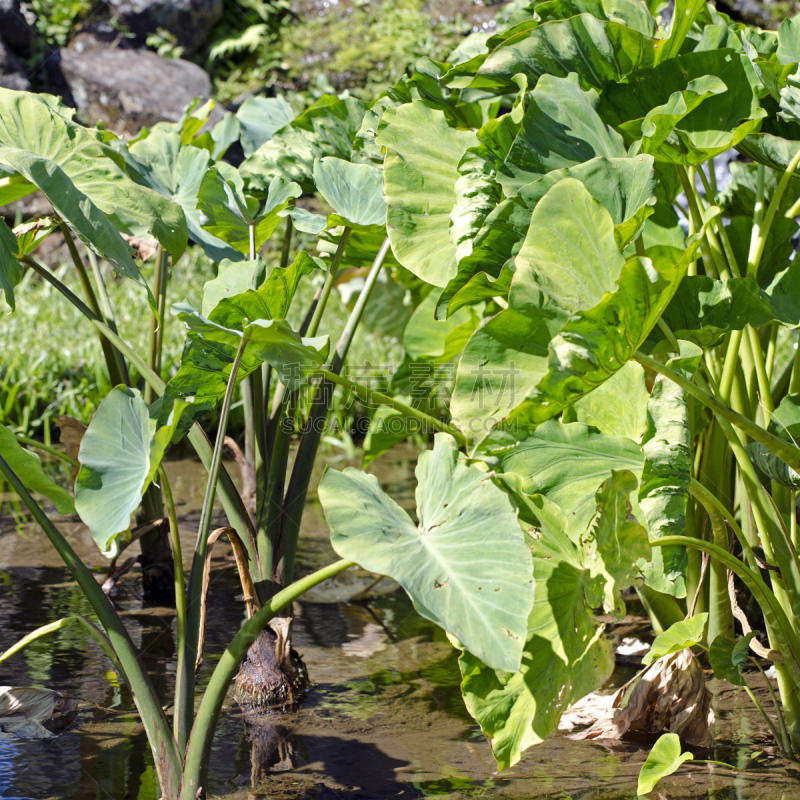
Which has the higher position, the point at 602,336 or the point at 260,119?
the point at 260,119

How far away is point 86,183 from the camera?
36.4 inches

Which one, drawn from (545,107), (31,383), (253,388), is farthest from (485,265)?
(31,383)

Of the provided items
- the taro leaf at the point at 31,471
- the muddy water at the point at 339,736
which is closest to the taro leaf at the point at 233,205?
the taro leaf at the point at 31,471

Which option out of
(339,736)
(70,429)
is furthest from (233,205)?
(339,736)

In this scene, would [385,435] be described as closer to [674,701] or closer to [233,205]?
[233,205]

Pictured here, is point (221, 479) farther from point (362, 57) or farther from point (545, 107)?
point (362, 57)

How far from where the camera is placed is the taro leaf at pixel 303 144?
1346 millimetres

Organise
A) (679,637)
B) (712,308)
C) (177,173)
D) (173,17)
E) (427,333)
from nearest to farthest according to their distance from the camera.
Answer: (679,637)
(712,308)
(177,173)
(427,333)
(173,17)

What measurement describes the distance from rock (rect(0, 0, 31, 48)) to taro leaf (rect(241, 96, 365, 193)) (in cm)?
521

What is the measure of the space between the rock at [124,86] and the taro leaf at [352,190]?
14.5 ft

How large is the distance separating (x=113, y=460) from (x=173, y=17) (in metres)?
6.21

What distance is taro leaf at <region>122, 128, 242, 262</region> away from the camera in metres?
1.16

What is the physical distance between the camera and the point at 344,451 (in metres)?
2.71

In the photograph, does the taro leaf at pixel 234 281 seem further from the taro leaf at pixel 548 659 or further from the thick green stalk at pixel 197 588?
the taro leaf at pixel 548 659
